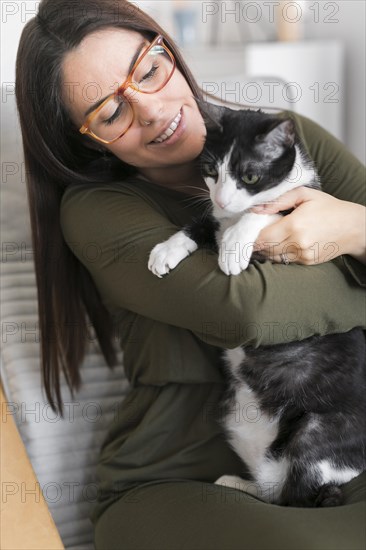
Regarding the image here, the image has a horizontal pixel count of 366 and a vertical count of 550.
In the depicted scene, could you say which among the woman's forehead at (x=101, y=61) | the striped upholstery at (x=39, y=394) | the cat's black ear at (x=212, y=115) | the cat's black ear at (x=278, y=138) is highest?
the woman's forehead at (x=101, y=61)

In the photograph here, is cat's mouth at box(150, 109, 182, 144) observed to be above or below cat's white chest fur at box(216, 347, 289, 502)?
above

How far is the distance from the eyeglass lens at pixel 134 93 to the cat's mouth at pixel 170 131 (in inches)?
2.6

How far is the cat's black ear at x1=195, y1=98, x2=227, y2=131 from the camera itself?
131 centimetres

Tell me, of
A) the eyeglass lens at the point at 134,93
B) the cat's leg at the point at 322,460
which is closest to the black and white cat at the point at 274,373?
the cat's leg at the point at 322,460

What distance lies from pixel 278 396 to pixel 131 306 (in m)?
0.32

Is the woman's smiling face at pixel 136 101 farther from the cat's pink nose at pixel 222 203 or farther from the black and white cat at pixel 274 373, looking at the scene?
the cat's pink nose at pixel 222 203

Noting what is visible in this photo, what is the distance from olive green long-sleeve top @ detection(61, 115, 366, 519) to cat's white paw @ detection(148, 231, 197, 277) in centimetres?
1

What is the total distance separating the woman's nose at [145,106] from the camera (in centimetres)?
127

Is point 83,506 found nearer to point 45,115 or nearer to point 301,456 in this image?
point 301,456

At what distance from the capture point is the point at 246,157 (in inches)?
49.3

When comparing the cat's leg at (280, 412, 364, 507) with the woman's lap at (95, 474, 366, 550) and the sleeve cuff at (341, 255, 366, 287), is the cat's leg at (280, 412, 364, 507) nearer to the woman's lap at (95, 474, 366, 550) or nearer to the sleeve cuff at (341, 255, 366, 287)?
the woman's lap at (95, 474, 366, 550)

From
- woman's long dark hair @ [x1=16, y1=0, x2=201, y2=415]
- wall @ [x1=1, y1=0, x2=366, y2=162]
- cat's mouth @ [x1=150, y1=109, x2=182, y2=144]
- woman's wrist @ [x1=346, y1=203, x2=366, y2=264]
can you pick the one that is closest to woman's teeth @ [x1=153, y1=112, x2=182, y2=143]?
cat's mouth @ [x1=150, y1=109, x2=182, y2=144]

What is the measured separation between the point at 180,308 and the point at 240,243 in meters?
0.15

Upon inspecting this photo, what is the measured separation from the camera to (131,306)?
129 cm
